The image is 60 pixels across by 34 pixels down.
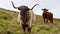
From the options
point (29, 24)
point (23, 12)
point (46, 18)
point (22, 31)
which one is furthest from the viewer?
point (46, 18)

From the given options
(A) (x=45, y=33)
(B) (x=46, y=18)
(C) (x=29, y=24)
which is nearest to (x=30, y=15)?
(C) (x=29, y=24)

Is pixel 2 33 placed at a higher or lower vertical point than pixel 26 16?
lower

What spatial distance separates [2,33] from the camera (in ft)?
53.0

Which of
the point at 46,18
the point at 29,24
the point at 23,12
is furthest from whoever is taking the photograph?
the point at 46,18

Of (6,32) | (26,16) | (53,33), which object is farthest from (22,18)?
(53,33)

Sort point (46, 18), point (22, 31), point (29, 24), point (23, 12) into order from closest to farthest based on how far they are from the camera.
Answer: point (23, 12) → point (29, 24) → point (22, 31) → point (46, 18)

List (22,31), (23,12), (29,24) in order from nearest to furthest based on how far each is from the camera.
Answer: (23,12), (29,24), (22,31)

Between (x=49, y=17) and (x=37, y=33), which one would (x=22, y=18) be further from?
(x=49, y=17)

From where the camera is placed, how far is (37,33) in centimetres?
1788

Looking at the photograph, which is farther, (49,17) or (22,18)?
(49,17)

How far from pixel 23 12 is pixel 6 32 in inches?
73.9

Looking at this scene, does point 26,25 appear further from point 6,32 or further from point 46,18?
point 46,18

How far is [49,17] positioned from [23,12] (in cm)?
1230

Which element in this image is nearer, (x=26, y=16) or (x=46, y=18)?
(x=26, y=16)
